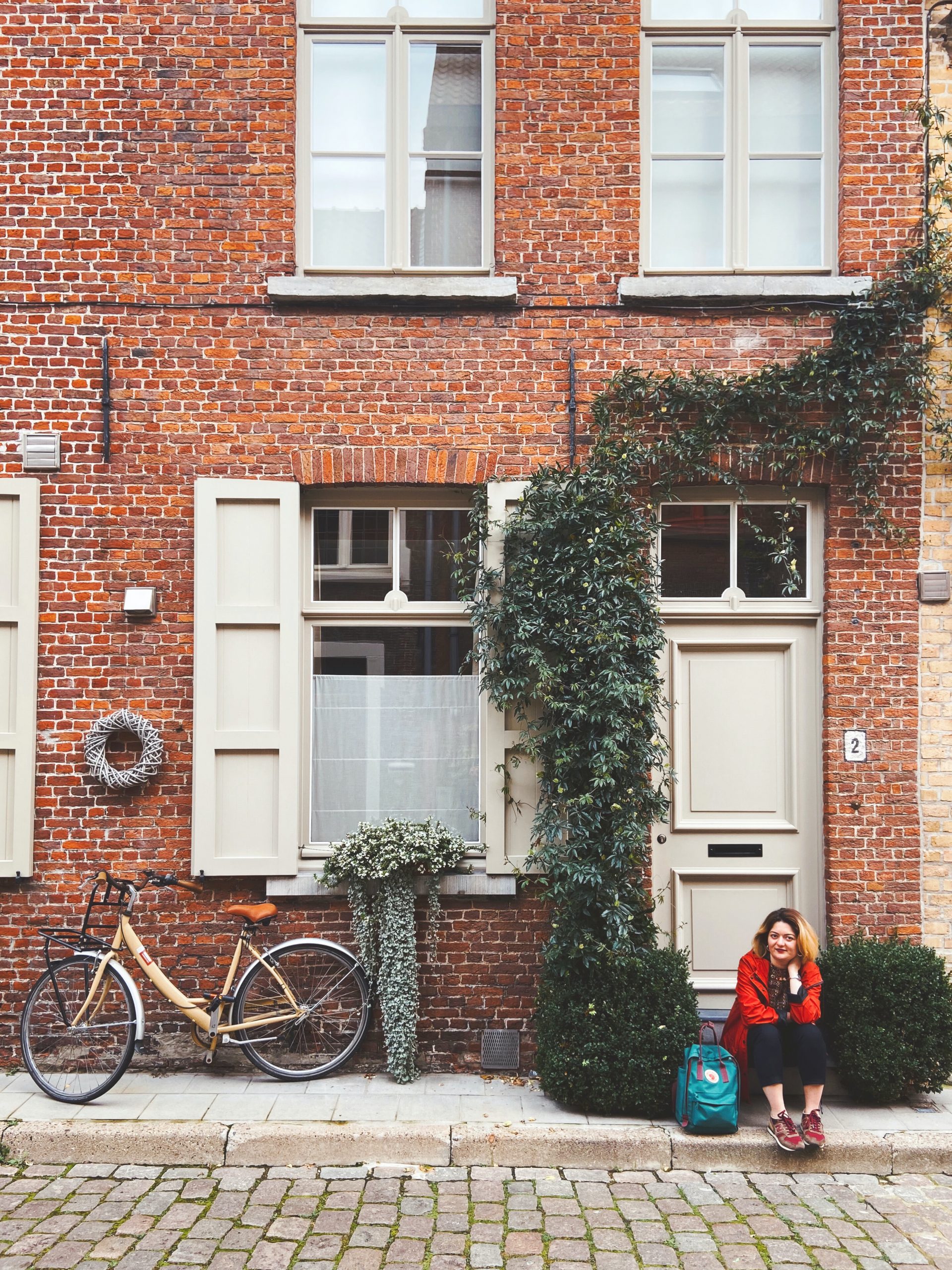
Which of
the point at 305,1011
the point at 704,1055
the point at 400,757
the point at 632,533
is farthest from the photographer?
the point at 400,757

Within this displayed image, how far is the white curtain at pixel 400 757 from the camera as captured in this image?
6199 mm

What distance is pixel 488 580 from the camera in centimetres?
599

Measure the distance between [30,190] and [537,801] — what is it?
15.9ft

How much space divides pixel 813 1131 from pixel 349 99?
6552 millimetres

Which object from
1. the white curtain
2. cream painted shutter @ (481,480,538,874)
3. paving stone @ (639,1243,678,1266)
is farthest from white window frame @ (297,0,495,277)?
paving stone @ (639,1243,678,1266)

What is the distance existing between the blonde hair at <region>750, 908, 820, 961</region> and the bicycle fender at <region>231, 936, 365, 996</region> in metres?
2.25

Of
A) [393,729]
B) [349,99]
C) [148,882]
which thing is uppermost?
[349,99]

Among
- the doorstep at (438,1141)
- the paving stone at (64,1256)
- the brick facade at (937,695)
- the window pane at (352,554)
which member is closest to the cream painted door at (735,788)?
the brick facade at (937,695)

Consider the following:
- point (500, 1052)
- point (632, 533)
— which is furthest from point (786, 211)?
point (500, 1052)

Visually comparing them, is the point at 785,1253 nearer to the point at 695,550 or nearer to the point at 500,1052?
the point at 500,1052

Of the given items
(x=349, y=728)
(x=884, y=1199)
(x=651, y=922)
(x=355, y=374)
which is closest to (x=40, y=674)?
(x=349, y=728)

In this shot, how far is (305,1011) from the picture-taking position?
18.8 feet

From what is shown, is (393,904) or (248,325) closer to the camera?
(393,904)

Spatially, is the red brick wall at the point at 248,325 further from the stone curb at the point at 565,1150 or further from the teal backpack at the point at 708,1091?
the teal backpack at the point at 708,1091
